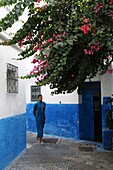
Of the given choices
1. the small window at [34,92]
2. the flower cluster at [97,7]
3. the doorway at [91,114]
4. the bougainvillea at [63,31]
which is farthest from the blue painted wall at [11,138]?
the small window at [34,92]

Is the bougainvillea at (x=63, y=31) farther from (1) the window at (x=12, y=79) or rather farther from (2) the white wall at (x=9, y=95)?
(1) the window at (x=12, y=79)

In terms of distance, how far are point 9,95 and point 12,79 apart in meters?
0.54

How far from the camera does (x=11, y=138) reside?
613 cm

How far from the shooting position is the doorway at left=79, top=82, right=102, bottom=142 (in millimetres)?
8938

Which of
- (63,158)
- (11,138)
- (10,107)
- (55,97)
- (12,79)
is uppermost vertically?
(12,79)

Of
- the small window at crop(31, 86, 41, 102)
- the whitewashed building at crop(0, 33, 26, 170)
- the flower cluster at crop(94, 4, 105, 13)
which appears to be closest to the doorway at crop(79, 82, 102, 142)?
the small window at crop(31, 86, 41, 102)

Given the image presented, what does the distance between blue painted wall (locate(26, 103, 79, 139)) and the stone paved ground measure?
107 cm

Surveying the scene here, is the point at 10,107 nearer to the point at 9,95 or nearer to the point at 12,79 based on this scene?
the point at 9,95

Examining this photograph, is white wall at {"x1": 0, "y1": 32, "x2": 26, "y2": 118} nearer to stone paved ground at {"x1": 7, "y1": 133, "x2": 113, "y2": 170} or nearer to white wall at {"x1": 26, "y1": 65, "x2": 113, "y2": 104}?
stone paved ground at {"x1": 7, "y1": 133, "x2": 113, "y2": 170}

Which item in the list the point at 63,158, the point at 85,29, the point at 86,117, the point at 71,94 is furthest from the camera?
the point at 71,94

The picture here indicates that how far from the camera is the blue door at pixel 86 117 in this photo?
29.6ft

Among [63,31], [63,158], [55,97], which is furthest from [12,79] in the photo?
[55,97]

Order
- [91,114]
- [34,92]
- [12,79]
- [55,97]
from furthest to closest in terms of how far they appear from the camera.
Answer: [34,92], [55,97], [91,114], [12,79]

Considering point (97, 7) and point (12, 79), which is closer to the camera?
point (97, 7)
